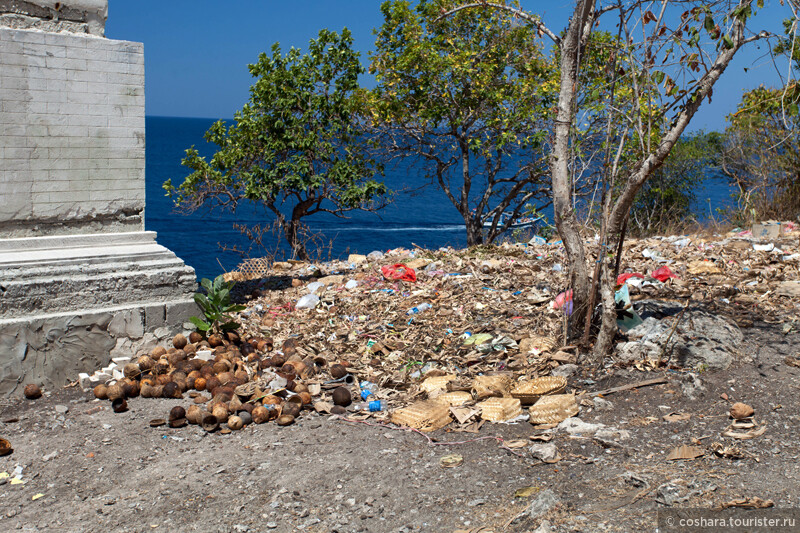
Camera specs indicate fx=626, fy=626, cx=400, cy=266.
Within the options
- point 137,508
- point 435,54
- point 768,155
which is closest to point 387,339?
Answer: point 137,508

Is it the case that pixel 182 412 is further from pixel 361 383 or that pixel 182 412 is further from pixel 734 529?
pixel 734 529

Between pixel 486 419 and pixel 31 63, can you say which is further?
pixel 31 63

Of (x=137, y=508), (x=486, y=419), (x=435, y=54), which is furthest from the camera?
(x=435, y=54)

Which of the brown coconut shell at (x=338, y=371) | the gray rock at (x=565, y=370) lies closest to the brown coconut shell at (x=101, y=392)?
the brown coconut shell at (x=338, y=371)

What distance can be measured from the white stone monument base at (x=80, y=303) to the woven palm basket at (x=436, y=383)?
238 centimetres

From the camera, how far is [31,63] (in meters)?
5.59

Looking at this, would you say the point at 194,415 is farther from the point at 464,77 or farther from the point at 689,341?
the point at 464,77

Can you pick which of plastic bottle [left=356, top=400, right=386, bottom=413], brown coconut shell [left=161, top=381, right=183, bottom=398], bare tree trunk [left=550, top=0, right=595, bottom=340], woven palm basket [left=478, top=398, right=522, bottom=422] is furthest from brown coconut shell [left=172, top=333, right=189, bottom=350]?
bare tree trunk [left=550, top=0, right=595, bottom=340]

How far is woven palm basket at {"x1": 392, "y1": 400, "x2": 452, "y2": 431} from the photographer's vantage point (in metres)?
4.41

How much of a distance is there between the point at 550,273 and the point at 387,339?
101 inches

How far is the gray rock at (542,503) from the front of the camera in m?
3.17

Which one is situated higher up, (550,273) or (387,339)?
(550,273)

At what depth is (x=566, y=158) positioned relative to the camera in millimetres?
5293

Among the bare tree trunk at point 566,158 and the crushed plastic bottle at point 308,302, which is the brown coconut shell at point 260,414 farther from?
the crushed plastic bottle at point 308,302
